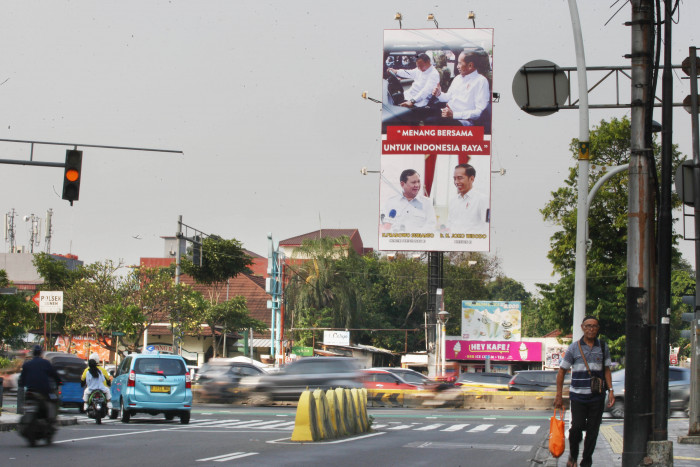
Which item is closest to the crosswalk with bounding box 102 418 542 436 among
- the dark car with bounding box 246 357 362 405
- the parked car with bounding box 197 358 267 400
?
the dark car with bounding box 246 357 362 405

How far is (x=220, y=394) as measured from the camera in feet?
114

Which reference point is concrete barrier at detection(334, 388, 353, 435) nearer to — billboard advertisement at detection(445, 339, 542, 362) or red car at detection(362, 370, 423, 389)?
red car at detection(362, 370, 423, 389)

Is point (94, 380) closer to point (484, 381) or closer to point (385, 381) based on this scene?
point (385, 381)

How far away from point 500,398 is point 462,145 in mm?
22456

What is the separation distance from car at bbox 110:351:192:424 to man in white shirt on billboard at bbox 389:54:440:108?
109 ft

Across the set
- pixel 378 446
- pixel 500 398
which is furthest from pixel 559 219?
pixel 378 446

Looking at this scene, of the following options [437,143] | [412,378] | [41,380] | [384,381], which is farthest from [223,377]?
[437,143]

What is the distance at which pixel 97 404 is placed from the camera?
2309 cm

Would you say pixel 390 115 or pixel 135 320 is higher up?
pixel 390 115

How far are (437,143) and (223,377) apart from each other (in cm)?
2412

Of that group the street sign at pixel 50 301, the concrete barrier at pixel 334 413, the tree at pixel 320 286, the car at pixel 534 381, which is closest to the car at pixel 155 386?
the concrete barrier at pixel 334 413

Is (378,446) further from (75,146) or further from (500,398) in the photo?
(500,398)

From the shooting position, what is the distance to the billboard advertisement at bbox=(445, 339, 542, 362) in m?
65.6

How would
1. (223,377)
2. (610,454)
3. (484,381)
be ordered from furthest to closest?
(484,381) → (223,377) → (610,454)
